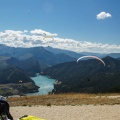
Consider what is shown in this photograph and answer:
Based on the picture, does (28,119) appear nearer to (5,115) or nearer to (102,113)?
(5,115)

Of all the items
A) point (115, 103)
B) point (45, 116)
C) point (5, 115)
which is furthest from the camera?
point (115, 103)

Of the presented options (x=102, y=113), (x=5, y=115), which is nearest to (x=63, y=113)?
(x=102, y=113)

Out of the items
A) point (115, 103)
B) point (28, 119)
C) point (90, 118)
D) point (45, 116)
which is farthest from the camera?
point (115, 103)

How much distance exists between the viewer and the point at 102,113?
20906 millimetres

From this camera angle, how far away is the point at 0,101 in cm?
1247

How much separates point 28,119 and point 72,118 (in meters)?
8.12

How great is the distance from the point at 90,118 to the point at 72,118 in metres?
1.31

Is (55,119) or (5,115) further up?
(5,115)

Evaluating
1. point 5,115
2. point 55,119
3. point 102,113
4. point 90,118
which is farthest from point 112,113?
point 5,115

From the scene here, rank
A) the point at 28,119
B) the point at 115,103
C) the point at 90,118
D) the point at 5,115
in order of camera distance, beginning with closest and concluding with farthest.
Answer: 1. the point at 28,119
2. the point at 5,115
3. the point at 90,118
4. the point at 115,103

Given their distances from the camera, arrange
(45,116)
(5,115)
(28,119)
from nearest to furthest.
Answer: (28,119) < (5,115) < (45,116)

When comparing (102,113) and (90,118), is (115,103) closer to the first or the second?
(102,113)

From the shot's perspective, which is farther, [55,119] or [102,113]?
[102,113]

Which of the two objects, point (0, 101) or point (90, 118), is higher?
point (0, 101)
